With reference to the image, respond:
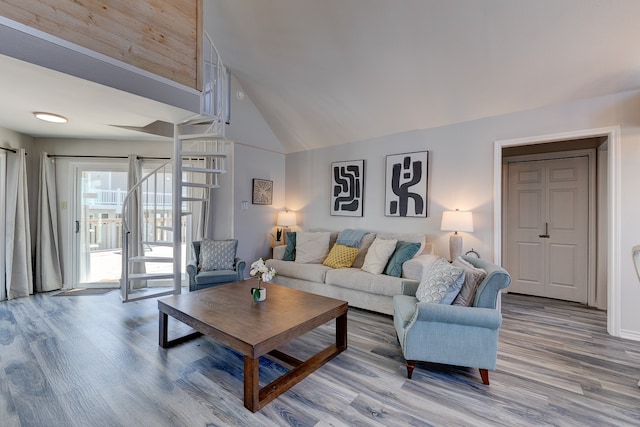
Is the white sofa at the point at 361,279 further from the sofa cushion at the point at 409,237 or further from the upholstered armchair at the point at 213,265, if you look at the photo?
the upholstered armchair at the point at 213,265

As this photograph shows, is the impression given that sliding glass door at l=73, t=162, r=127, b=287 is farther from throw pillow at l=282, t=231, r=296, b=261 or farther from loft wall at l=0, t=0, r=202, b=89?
loft wall at l=0, t=0, r=202, b=89

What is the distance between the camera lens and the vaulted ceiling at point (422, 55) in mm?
2441

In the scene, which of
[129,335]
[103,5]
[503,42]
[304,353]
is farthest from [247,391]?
[503,42]

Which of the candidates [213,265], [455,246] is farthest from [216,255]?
[455,246]

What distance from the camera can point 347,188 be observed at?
4.75 m

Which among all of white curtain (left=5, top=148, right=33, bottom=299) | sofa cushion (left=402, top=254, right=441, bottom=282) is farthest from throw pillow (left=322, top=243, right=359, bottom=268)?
white curtain (left=5, top=148, right=33, bottom=299)

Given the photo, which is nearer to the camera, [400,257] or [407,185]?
[400,257]

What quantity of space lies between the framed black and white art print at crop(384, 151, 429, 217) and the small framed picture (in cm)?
215

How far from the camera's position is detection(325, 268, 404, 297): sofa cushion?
3273mm

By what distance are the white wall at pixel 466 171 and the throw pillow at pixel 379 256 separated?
2.03ft

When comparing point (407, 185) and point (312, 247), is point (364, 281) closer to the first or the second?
point (312, 247)

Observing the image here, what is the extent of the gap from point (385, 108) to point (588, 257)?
11.1 feet

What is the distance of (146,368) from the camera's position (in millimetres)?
2232

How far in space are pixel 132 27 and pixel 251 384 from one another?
2845 mm
